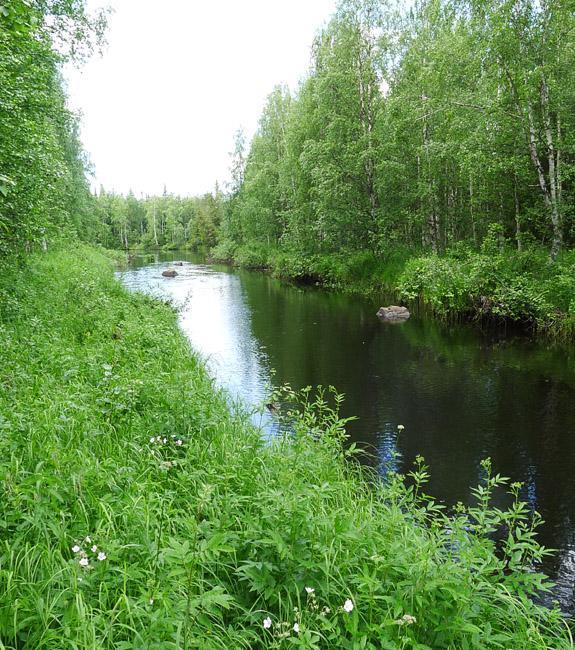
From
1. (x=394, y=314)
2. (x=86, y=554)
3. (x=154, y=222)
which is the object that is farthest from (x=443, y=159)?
(x=154, y=222)

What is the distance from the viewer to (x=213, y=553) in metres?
3.26

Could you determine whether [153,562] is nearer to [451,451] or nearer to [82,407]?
[82,407]

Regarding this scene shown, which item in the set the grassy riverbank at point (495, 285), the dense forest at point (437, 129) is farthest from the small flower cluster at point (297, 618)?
the dense forest at point (437, 129)

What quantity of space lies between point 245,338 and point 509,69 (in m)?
12.8

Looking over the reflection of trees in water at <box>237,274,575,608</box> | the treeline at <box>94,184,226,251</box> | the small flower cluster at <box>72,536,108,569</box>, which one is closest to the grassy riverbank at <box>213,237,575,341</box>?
the reflection of trees in water at <box>237,274,575,608</box>

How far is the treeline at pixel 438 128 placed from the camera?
15867 millimetres

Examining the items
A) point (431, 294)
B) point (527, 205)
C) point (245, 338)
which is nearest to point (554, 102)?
point (527, 205)

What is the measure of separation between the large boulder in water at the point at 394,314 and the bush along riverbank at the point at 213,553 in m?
13.9

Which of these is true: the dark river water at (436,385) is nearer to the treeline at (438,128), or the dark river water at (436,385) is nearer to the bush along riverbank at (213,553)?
the bush along riverbank at (213,553)

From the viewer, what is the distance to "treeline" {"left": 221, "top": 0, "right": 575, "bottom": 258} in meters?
15.9

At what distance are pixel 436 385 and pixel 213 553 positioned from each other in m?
9.15

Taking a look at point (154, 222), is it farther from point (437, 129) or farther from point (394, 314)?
point (394, 314)

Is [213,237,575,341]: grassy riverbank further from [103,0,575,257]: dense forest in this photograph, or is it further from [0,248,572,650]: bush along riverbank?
[0,248,572,650]: bush along riverbank

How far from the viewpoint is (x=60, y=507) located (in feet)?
12.2
